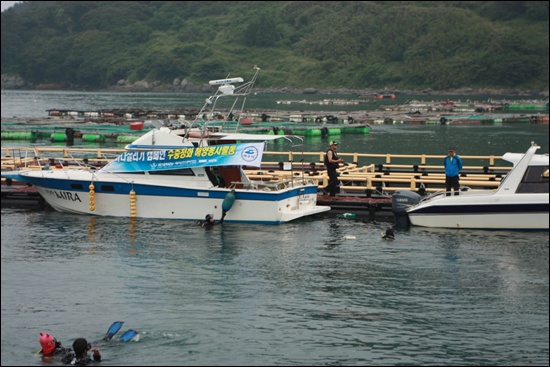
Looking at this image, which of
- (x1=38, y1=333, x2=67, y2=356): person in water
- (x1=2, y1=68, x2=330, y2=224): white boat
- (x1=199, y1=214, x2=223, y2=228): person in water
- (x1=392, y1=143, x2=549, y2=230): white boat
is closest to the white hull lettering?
(x1=2, y1=68, x2=330, y2=224): white boat

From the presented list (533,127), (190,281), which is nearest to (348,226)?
(190,281)

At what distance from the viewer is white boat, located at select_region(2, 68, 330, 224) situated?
36438 millimetres

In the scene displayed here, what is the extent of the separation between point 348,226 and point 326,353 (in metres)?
14.6

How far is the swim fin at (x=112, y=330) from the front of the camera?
23.2 metres

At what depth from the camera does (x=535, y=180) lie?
3200 centimetres

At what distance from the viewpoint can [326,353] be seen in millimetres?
22688

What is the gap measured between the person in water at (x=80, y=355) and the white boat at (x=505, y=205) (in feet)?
53.4

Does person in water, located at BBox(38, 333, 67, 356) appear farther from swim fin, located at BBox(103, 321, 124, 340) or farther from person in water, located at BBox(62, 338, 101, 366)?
swim fin, located at BBox(103, 321, 124, 340)

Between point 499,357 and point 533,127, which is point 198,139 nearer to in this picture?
point 499,357

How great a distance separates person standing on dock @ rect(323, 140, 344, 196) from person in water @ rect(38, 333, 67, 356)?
764 inches

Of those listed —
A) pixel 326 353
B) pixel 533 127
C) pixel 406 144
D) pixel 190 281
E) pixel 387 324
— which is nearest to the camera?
pixel 326 353

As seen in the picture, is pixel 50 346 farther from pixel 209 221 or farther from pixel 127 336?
pixel 209 221

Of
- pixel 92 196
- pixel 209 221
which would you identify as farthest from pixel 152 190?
pixel 209 221

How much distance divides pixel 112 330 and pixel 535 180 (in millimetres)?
16339
